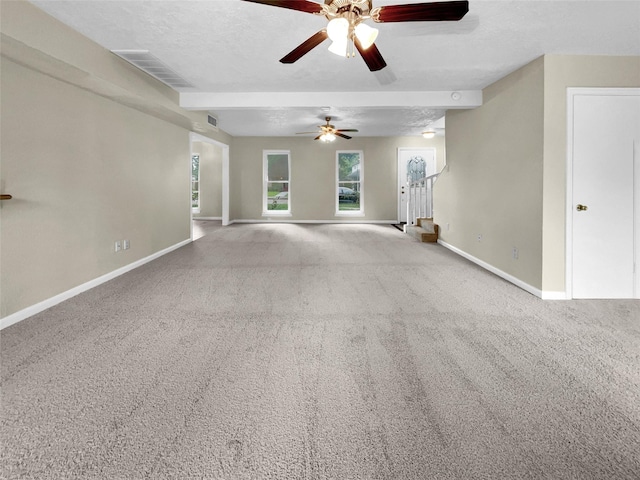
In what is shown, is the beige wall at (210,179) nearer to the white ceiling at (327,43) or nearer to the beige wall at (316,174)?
the beige wall at (316,174)

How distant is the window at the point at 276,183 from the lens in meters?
10.4

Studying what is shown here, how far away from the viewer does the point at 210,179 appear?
442 inches

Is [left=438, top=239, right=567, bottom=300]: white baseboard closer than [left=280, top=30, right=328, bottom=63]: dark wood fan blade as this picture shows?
No

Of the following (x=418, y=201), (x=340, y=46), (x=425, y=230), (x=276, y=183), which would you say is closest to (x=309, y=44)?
(x=340, y=46)

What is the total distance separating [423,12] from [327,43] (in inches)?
55.0

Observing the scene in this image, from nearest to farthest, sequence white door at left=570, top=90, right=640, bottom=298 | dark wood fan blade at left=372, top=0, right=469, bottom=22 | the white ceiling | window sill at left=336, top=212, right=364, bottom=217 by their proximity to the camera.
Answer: dark wood fan blade at left=372, top=0, right=469, bottom=22 < the white ceiling < white door at left=570, top=90, right=640, bottom=298 < window sill at left=336, top=212, right=364, bottom=217

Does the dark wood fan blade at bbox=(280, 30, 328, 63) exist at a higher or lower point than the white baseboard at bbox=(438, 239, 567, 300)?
higher

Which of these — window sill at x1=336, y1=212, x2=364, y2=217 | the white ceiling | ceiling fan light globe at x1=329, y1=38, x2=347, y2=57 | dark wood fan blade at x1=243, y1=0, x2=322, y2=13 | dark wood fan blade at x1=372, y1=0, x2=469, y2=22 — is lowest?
window sill at x1=336, y1=212, x2=364, y2=217

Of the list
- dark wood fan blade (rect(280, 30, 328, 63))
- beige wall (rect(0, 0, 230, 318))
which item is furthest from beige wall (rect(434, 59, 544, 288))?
beige wall (rect(0, 0, 230, 318))

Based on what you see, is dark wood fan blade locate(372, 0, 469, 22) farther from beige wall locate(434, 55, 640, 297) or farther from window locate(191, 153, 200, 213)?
window locate(191, 153, 200, 213)

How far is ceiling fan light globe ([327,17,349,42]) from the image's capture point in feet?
7.41

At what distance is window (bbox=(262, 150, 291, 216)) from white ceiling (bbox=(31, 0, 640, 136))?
17.2ft

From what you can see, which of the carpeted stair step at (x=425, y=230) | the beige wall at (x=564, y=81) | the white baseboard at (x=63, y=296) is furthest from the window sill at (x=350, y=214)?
the beige wall at (x=564, y=81)

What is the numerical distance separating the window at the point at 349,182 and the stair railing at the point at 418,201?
2.09 metres
